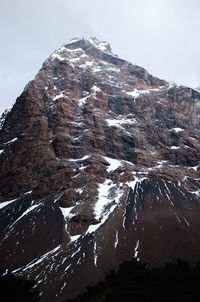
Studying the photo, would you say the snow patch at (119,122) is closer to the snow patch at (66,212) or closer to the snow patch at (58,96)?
the snow patch at (58,96)

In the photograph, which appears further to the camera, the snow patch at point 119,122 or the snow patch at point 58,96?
the snow patch at point 58,96

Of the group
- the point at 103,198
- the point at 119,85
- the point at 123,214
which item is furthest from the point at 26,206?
the point at 119,85

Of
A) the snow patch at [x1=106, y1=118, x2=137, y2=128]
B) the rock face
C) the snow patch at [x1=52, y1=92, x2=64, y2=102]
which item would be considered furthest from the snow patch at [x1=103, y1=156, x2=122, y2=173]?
the snow patch at [x1=52, y1=92, x2=64, y2=102]

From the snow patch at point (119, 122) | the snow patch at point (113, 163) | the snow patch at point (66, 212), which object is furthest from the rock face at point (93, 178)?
the snow patch at point (119, 122)

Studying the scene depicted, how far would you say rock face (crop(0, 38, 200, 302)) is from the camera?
236 feet

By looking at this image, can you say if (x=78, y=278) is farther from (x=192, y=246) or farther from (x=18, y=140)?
(x=18, y=140)

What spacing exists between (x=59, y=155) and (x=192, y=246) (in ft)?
263

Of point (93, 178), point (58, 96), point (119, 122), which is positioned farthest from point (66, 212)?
point (58, 96)

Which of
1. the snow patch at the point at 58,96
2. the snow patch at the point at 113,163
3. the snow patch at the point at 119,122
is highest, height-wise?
the snow patch at the point at 58,96

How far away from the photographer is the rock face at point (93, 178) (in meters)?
71.9

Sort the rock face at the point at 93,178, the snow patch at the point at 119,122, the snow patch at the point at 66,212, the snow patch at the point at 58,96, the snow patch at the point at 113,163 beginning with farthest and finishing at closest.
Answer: the snow patch at the point at 58,96 → the snow patch at the point at 119,122 → the snow patch at the point at 113,163 → the snow patch at the point at 66,212 → the rock face at the point at 93,178

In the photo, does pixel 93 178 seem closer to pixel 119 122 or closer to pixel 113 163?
pixel 113 163

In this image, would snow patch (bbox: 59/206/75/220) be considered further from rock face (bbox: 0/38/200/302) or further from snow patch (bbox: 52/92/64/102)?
snow patch (bbox: 52/92/64/102)

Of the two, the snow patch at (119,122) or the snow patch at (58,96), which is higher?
the snow patch at (58,96)
